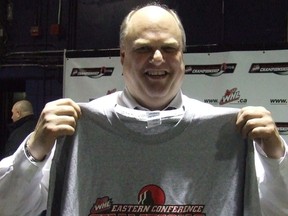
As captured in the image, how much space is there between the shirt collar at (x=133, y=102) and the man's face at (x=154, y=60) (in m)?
0.01

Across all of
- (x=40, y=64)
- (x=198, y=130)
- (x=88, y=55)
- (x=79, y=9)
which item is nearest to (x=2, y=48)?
(x=40, y=64)

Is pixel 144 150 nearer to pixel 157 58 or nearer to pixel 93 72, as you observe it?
pixel 157 58

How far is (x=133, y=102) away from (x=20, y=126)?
2.45m

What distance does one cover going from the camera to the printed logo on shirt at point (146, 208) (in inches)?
52.2

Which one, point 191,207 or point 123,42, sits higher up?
point 123,42

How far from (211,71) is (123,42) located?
7.57ft

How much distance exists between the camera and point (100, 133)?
1.38 m

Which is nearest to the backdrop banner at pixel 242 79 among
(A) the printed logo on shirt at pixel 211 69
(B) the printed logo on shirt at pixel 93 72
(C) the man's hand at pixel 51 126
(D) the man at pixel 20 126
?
(A) the printed logo on shirt at pixel 211 69

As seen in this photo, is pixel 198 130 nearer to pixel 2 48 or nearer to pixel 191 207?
pixel 191 207

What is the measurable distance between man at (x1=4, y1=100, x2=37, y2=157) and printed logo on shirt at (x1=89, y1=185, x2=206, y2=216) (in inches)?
95.9

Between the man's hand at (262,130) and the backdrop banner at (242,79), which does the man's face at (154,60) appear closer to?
the man's hand at (262,130)

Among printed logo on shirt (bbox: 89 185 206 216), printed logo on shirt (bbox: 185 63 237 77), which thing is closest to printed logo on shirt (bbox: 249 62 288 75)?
printed logo on shirt (bbox: 185 63 237 77)

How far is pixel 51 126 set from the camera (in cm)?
129

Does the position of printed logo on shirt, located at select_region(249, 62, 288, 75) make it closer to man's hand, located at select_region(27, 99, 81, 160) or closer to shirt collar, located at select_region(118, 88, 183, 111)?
shirt collar, located at select_region(118, 88, 183, 111)
